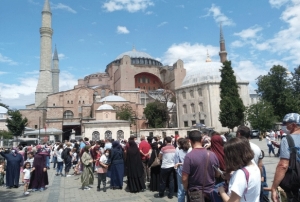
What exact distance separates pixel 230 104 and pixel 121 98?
19.0 metres

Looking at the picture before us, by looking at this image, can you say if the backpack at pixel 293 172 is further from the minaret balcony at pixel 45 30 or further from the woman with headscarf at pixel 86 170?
the minaret balcony at pixel 45 30

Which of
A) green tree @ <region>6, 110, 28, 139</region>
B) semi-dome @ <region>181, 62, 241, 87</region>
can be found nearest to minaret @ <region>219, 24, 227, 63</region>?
semi-dome @ <region>181, 62, 241, 87</region>

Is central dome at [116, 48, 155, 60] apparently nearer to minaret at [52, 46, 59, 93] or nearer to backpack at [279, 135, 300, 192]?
minaret at [52, 46, 59, 93]

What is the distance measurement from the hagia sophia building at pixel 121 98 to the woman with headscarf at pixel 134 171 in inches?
838

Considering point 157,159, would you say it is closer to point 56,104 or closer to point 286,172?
point 286,172

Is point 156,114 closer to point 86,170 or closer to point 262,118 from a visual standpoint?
point 262,118

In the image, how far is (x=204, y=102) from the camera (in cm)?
3688

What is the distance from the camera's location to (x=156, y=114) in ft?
128

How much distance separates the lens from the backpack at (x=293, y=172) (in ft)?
9.15

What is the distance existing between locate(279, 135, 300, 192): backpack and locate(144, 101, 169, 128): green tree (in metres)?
35.7

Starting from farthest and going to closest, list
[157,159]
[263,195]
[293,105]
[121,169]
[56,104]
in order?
[56,104] → [293,105] → [121,169] → [157,159] → [263,195]

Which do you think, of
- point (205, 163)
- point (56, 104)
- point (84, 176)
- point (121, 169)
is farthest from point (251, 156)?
point (56, 104)

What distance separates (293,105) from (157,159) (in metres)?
32.3

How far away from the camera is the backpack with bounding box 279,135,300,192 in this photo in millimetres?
2789
